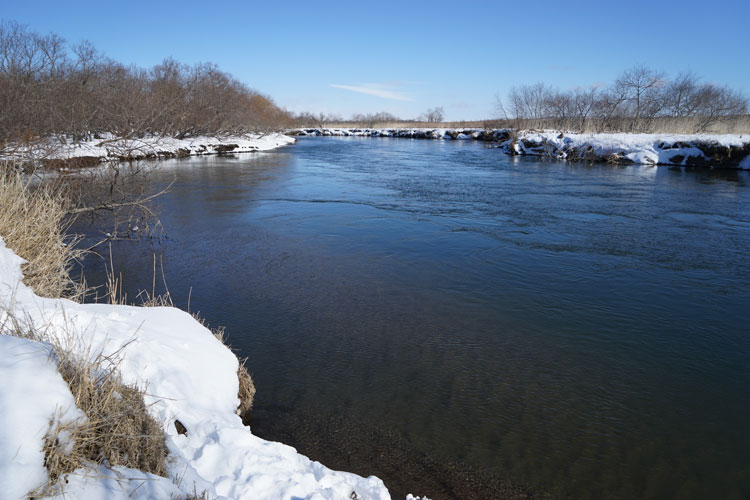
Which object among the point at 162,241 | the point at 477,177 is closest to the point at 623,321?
the point at 162,241

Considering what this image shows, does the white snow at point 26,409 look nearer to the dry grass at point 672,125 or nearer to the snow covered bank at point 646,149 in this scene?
the snow covered bank at point 646,149

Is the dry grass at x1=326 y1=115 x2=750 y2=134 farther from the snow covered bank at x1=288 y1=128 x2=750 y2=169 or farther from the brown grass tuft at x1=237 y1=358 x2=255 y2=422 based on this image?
the brown grass tuft at x1=237 y1=358 x2=255 y2=422

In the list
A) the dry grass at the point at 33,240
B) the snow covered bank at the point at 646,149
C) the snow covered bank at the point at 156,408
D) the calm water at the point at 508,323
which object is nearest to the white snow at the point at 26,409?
the snow covered bank at the point at 156,408

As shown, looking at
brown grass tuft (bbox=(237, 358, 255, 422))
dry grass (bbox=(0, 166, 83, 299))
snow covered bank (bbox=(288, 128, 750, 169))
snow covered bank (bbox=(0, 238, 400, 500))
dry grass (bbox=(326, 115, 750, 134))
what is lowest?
brown grass tuft (bbox=(237, 358, 255, 422))

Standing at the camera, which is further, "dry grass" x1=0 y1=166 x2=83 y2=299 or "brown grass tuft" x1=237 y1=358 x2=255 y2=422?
"dry grass" x1=0 y1=166 x2=83 y2=299

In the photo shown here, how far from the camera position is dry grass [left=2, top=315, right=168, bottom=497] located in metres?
2.39

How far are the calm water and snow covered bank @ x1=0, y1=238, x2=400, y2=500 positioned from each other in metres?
0.98

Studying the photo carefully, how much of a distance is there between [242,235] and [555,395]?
8629 mm

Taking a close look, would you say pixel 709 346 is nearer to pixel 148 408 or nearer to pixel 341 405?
pixel 341 405

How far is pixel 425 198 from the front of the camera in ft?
55.2

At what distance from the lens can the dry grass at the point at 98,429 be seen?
239 centimetres

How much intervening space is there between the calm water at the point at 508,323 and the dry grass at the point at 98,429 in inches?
70.0

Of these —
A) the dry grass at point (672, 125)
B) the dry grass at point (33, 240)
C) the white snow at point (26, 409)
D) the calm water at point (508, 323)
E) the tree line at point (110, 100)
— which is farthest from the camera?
the dry grass at point (672, 125)

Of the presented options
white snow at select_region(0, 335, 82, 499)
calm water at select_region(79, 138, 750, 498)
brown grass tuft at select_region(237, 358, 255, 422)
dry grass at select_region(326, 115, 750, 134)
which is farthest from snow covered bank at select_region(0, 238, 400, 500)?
dry grass at select_region(326, 115, 750, 134)
